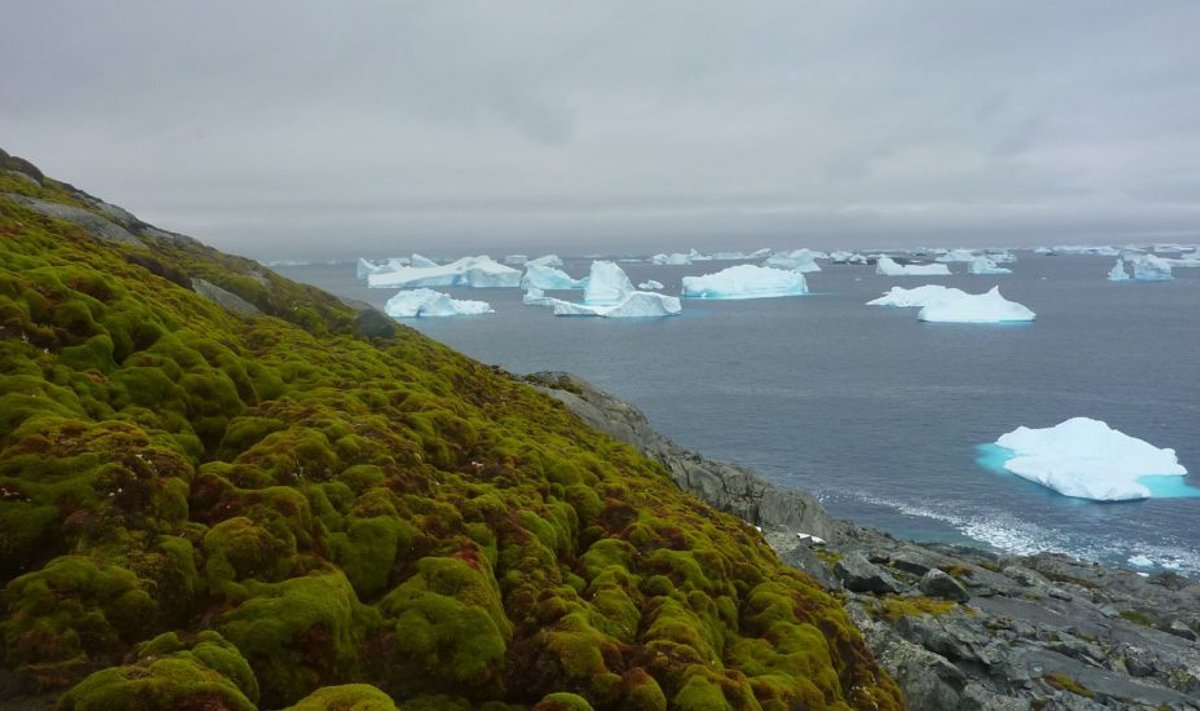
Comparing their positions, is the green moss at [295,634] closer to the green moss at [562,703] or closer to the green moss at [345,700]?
the green moss at [345,700]

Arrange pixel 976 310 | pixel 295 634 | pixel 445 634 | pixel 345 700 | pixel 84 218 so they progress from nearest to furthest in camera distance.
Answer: pixel 345 700 → pixel 295 634 → pixel 445 634 → pixel 84 218 → pixel 976 310

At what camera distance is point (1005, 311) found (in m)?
167

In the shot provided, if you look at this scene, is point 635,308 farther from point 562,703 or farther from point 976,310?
point 562,703

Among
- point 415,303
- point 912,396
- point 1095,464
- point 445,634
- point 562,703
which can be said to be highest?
point 445,634

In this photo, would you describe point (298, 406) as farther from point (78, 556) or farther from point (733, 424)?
point (733, 424)

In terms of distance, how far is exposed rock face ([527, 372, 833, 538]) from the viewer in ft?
119

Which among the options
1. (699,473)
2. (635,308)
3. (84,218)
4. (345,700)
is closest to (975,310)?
(635,308)

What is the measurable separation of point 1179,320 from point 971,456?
132923mm

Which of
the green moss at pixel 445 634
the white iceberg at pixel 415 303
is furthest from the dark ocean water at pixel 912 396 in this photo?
the green moss at pixel 445 634

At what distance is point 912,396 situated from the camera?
99250 mm

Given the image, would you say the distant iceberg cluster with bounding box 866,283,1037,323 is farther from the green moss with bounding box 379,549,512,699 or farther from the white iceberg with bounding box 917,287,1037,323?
the green moss with bounding box 379,549,512,699

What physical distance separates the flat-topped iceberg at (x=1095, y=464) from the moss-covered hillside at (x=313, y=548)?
55.9 m

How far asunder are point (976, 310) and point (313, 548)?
18300 centimetres

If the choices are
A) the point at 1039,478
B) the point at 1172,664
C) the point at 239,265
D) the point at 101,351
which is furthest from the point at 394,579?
the point at 1039,478
